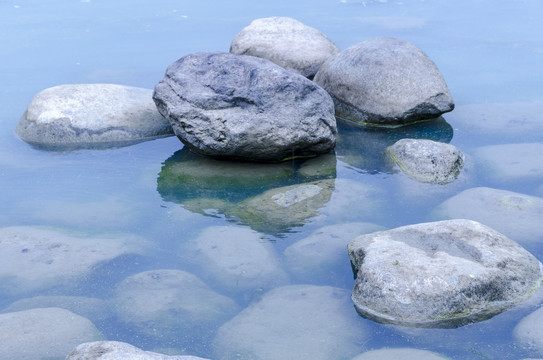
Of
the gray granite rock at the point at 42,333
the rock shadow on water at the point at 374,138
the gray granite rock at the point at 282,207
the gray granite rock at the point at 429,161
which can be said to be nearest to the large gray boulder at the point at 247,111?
the rock shadow on water at the point at 374,138

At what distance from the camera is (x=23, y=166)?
6062 mm

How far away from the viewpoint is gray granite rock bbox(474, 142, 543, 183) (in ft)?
18.8

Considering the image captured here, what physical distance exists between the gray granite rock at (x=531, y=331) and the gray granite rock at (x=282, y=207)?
1.75 meters

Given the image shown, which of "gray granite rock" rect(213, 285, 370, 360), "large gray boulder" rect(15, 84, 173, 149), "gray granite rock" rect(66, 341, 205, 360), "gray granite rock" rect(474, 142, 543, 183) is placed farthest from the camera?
"large gray boulder" rect(15, 84, 173, 149)

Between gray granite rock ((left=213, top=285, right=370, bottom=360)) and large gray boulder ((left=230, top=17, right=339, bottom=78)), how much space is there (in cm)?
372

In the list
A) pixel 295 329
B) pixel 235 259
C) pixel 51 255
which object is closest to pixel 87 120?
pixel 51 255

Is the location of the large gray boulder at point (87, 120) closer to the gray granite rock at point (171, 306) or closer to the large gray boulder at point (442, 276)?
the gray granite rock at point (171, 306)

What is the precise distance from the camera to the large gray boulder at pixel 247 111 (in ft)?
18.9

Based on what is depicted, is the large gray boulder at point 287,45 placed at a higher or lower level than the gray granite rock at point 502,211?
higher

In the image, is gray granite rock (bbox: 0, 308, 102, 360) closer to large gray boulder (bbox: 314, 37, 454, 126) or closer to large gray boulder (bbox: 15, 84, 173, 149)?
large gray boulder (bbox: 15, 84, 173, 149)

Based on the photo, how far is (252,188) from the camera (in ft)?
18.4

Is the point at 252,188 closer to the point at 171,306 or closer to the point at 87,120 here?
the point at 171,306

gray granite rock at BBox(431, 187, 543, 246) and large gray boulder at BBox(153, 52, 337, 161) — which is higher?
large gray boulder at BBox(153, 52, 337, 161)

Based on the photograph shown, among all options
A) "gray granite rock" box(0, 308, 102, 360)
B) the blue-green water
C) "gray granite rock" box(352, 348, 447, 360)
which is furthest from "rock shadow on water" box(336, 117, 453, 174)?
"gray granite rock" box(0, 308, 102, 360)
